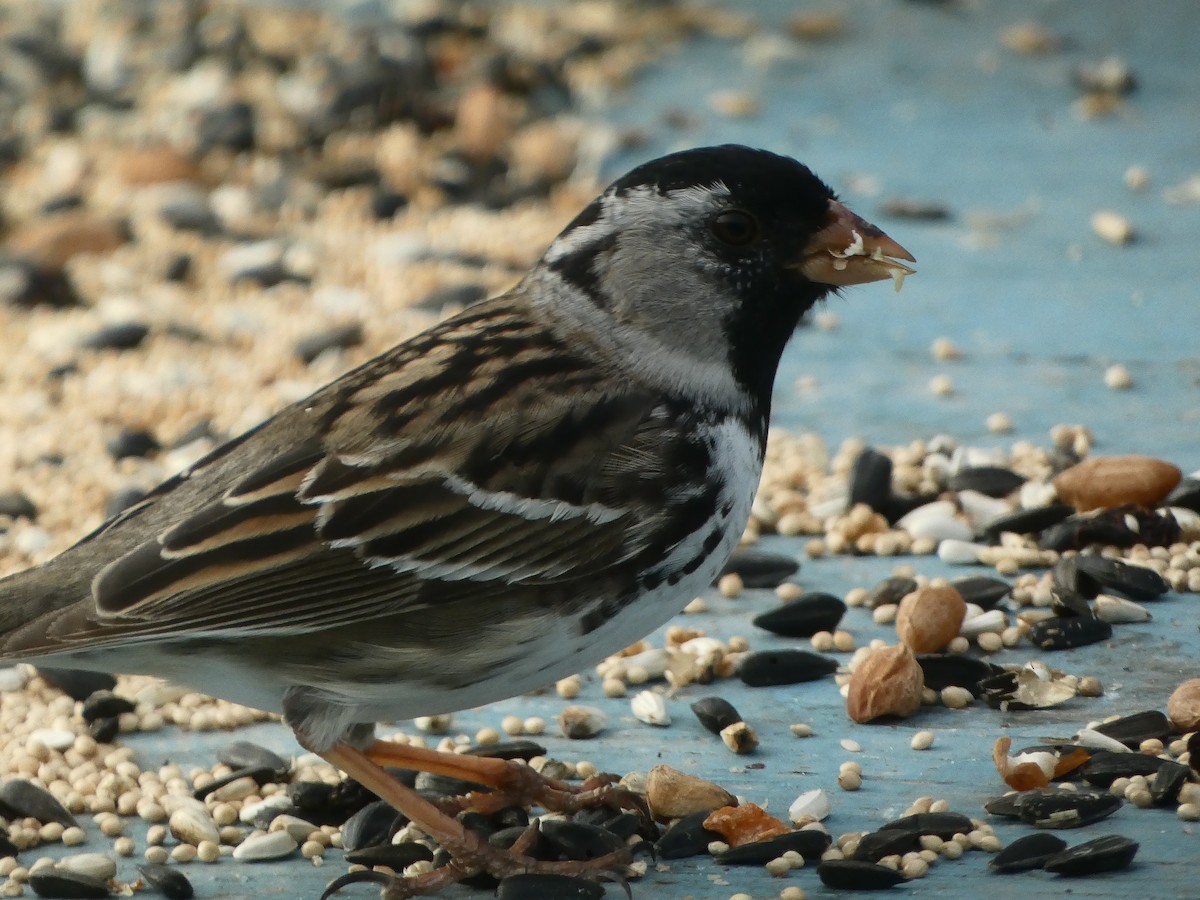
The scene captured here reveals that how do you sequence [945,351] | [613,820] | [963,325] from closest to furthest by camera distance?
[613,820] → [945,351] → [963,325]

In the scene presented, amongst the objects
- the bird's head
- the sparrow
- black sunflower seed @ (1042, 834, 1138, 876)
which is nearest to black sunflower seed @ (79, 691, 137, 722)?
the sparrow

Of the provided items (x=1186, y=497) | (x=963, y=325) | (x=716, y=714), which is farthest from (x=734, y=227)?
(x=963, y=325)

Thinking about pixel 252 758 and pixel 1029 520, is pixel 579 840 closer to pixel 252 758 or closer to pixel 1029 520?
pixel 252 758

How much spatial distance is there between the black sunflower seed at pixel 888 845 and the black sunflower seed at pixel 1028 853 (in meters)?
0.14

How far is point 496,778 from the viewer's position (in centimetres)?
355

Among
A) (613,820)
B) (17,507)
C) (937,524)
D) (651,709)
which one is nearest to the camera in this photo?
(613,820)

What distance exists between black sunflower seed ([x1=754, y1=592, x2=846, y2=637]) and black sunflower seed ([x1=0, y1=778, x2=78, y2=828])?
62.1 inches

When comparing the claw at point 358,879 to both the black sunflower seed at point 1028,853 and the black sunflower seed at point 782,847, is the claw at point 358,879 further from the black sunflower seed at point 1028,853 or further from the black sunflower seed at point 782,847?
the black sunflower seed at point 1028,853

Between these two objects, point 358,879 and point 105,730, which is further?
point 105,730

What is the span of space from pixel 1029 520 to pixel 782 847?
1470 millimetres

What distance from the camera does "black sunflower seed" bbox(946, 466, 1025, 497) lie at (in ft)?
15.2

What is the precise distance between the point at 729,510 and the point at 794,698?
666mm

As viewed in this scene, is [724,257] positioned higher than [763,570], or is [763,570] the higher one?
[724,257]

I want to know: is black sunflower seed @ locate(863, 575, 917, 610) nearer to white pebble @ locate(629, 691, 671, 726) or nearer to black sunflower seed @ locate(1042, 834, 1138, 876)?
white pebble @ locate(629, 691, 671, 726)
